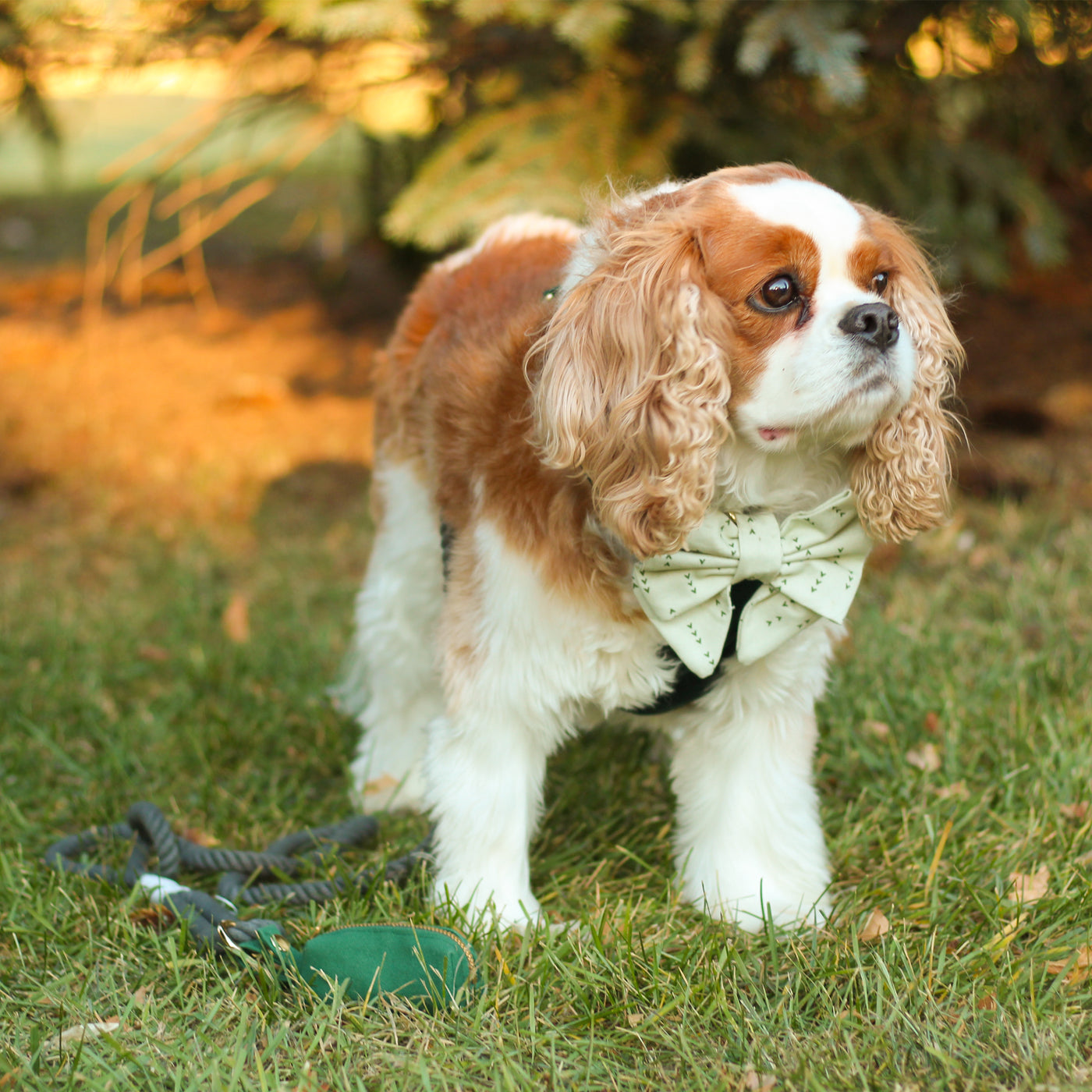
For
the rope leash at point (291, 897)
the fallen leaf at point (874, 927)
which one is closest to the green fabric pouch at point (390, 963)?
the rope leash at point (291, 897)

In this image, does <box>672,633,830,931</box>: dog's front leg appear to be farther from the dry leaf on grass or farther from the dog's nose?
the dog's nose

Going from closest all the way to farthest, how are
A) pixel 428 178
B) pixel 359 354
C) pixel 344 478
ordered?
pixel 428 178 → pixel 344 478 → pixel 359 354

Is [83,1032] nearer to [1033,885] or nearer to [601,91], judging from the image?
[1033,885]

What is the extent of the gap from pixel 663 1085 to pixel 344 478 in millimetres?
4082

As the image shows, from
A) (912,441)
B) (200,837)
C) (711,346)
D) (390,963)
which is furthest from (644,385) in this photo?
(200,837)

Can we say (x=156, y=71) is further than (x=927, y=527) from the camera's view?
Yes

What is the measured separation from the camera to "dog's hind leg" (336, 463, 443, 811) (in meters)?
3.04

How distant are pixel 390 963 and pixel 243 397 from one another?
4.76m

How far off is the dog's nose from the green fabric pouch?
1351 millimetres

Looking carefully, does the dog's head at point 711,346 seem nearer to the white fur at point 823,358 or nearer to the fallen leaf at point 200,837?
the white fur at point 823,358

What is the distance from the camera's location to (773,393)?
6.68 ft

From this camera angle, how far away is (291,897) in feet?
7.93

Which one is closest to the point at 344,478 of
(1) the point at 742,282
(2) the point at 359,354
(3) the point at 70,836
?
(2) the point at 359,354

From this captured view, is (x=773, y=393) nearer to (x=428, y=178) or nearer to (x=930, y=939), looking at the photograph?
(x=930, y=939)
